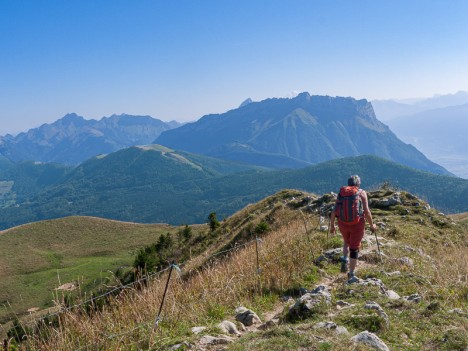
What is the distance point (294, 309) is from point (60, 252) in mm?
85696

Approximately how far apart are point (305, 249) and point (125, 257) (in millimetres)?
66269

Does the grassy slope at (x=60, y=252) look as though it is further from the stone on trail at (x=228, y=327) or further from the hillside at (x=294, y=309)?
the stone on trail at (x=228, y=327)

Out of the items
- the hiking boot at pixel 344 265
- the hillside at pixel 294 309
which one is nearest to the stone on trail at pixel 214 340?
the hillside at pixel 294 309

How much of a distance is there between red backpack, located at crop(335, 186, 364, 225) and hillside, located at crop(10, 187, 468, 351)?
165 centimetres

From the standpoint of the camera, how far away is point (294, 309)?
24.4 feet

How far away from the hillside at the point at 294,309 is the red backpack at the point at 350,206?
165 cm

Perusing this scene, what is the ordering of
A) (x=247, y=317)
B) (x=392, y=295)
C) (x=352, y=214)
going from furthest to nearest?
(x=352, y=214)
(x=392, y=295)
(x=247, y=317)

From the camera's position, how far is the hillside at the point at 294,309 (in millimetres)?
5996

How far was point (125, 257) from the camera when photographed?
238ft

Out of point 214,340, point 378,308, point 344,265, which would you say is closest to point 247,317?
point 214,340

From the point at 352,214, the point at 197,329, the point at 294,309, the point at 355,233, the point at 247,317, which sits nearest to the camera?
the point at 197,329

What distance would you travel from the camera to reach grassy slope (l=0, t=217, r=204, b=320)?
6066 cm

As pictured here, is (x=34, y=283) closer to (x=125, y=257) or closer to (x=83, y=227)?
(x=125, y=257)

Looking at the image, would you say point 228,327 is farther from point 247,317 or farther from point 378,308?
point 378,308
